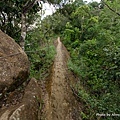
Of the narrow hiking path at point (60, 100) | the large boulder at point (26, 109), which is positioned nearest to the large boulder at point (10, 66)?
the large boulder at point (26, 109)

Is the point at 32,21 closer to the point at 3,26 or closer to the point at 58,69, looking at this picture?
the point at 3,26

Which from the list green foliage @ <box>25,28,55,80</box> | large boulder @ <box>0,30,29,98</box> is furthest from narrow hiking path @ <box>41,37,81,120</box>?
large boulder @ <box>0,30,29,98</box>

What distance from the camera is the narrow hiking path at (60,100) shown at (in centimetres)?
544

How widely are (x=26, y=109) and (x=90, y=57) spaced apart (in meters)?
5.66

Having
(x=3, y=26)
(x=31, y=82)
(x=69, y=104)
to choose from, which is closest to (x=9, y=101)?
(x=31, y=82)

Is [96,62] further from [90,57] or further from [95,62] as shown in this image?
[90,57]

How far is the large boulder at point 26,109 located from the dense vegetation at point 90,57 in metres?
1.37

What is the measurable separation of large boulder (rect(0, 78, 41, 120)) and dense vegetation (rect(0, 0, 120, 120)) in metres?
1.37

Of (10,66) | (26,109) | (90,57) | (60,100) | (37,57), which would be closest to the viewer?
(26,109)

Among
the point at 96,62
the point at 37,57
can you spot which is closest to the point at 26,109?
the point at 37,57

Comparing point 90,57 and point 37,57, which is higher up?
point 37,57

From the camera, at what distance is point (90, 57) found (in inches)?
383

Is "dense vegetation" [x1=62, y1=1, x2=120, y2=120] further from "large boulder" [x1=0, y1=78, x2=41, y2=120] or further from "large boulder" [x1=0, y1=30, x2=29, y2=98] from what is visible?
"large boulder" [x1=0, y1=30, x2=29, y2=98]

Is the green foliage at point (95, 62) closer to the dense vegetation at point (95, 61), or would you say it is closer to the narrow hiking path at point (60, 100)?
the dense vegetation at point (95, 61)
